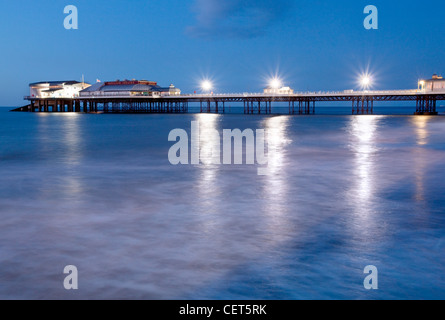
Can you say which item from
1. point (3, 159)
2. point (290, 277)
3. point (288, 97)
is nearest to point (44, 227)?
point (290, 277)

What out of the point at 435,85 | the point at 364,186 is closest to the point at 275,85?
the point at 435,85

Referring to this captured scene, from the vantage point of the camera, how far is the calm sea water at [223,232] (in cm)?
493

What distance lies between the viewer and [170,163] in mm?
15359

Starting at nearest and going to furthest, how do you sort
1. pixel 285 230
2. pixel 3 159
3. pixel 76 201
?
pixel 285 230 → pixel 76 201 → pixel 3 159

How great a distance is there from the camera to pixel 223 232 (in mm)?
6918

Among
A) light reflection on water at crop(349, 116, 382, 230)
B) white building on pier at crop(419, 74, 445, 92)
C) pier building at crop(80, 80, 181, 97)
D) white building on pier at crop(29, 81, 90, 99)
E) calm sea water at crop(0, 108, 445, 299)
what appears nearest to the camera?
calm sea water at crop(0, 108, 445, 299)

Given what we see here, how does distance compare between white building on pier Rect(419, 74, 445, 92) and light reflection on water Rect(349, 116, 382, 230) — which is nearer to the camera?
light reflection on water Rect(349, 116, 382, 230)

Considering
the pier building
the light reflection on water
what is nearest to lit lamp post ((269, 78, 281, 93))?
the pier building

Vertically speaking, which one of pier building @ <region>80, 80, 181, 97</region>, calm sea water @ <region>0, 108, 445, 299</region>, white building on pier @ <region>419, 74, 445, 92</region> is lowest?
calm sea water @ <region>0, 108, 445, 299</region>

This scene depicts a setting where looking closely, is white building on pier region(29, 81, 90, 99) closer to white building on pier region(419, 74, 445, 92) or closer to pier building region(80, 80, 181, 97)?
pier building region(80, 80, 181, 97)

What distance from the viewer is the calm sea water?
4934mm
